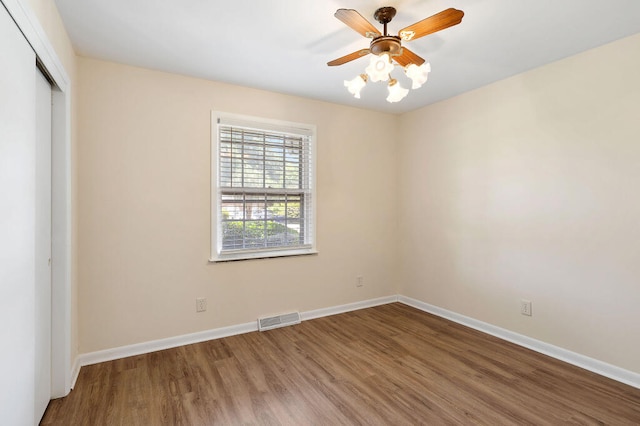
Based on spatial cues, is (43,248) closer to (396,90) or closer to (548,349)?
(396,90)

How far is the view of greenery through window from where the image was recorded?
3.15 meters

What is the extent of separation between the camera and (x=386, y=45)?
1850 mm

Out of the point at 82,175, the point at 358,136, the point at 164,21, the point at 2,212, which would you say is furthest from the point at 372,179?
the point at 2,212

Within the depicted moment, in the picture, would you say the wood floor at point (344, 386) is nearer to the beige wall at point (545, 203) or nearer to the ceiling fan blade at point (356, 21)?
the beige wall at point (545, 203)

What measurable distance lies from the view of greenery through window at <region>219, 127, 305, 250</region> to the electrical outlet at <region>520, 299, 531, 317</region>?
225cm

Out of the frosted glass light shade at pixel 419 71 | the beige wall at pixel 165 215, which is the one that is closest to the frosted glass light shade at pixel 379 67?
the frosted glass light shade at pixel 419 71

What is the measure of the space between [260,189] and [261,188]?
0.06 ft

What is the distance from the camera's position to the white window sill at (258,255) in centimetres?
309

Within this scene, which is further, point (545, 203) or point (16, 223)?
point (545, 203)

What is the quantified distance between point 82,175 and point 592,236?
13.3 ft

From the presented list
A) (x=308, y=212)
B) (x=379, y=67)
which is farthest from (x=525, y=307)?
(x=379, y=67)

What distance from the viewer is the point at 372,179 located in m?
4.01

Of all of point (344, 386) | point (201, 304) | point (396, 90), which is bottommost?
point (344, 386)

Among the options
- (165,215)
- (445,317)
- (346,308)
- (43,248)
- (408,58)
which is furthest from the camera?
(346,308)
